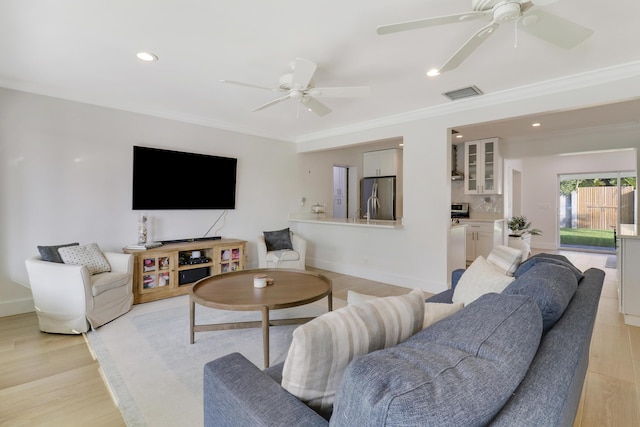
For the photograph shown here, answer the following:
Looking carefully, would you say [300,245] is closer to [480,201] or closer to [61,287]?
[61,287]

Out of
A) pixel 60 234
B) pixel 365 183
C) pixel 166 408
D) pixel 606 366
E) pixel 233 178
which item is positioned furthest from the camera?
pixel 365 183

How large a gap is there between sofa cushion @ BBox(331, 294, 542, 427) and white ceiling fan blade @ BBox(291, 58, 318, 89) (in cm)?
206

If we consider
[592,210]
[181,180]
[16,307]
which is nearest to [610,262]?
[592,210]

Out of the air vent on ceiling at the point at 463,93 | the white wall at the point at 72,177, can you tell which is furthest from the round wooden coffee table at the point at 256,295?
the air vent on ceiling at the point at 463,93

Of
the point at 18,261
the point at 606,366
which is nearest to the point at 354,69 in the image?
the point at 606,366

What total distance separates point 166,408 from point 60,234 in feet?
9.31

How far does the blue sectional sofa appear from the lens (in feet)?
1.87

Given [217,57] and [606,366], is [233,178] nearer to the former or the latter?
[217,57]

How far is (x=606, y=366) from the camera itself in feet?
7.34

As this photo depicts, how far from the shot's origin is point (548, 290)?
122cm

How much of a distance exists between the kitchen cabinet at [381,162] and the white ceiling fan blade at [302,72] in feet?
13.5

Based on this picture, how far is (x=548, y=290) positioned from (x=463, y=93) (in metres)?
2.80

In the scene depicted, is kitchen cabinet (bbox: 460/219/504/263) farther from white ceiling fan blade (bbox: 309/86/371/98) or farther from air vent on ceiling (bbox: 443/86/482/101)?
white ceiling fan blade (bbox: 309/86/371/98)

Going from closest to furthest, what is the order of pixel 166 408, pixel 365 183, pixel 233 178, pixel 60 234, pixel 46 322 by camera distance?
1. pixel 166 408
2. pixel 46 322
3. pixel 60 234
4. pixel 233 178
5. pixel 365 183
